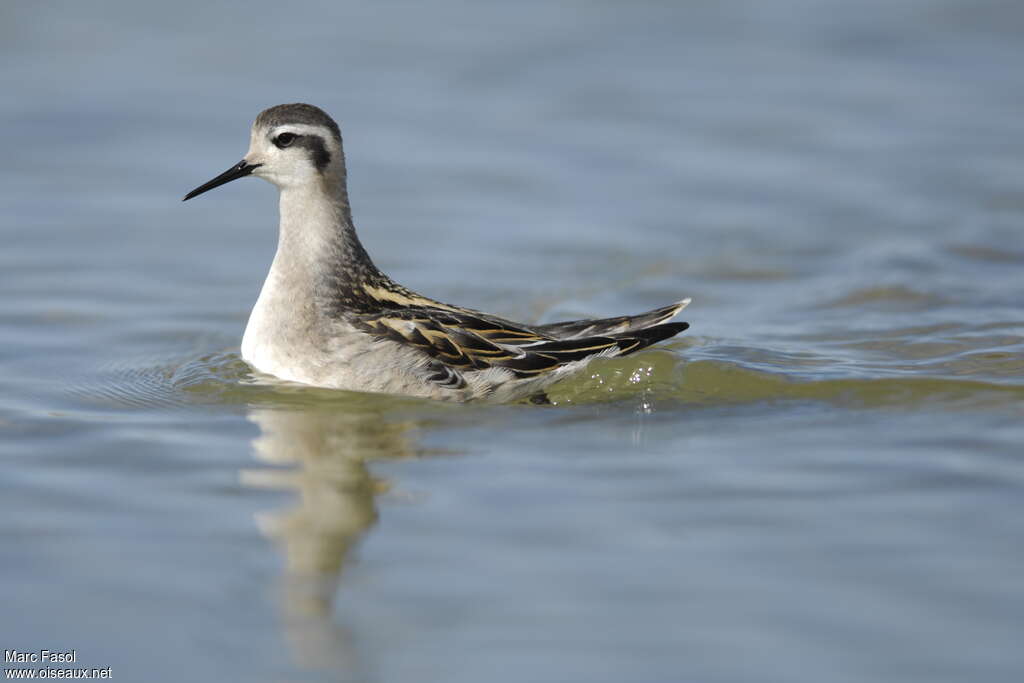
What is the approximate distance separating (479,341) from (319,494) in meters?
2.38

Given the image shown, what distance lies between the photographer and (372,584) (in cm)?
656

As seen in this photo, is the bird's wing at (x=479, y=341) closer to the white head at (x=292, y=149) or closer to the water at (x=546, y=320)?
the water at (x=546, y=320)

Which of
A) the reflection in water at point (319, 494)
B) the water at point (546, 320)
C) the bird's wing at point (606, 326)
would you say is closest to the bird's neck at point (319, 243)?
the water at point (546, 320)

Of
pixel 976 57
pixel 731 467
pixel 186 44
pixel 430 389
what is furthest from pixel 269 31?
pixel 731 467

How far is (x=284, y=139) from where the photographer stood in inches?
396

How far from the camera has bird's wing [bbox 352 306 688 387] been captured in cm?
968

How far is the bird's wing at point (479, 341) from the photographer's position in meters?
9.68

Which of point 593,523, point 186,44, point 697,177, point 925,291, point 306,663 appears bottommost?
point 306,663

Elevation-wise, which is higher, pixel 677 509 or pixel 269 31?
pixel 269 31

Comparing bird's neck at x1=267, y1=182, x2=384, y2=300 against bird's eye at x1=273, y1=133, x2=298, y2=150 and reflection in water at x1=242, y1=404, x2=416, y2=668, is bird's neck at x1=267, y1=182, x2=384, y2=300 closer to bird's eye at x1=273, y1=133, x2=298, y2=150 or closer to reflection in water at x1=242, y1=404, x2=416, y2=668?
bird's eye at x1=273, y1=133, x2=298, y2=150

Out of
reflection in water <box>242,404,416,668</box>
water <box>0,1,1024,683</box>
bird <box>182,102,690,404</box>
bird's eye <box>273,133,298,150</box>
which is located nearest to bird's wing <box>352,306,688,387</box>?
bird <box>182,102,690,404</box>

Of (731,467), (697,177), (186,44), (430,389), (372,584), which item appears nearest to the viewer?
(372,584)

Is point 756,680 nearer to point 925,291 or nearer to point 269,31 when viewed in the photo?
point 925,291

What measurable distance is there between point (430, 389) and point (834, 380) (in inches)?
103
